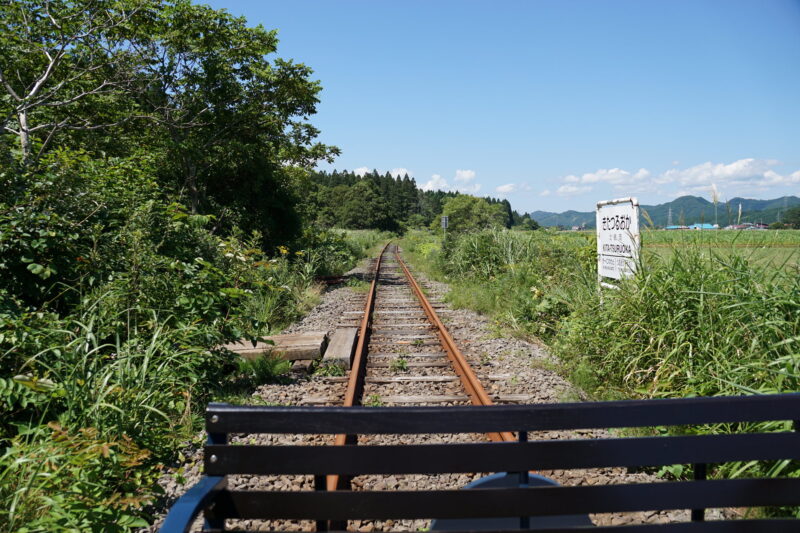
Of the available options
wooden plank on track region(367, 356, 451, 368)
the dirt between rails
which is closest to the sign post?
the dirt between rails

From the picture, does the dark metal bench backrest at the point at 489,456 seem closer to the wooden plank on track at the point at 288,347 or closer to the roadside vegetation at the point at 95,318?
the roadside vegetation at the point at 95,318

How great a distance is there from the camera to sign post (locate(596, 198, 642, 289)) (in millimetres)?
5730

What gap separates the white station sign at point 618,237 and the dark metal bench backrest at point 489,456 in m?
4.07

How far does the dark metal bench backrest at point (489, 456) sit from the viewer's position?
1537 millimetres

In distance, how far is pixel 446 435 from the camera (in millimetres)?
4496

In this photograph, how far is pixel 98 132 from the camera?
1143cm

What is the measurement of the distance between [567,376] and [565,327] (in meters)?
0.98

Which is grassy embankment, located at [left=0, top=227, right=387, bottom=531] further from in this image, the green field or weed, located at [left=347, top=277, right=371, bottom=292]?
weed, located at [left=347, top=277, right=371, bottom=292]

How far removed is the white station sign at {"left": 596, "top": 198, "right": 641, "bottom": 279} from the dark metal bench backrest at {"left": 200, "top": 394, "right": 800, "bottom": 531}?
407 centimetres

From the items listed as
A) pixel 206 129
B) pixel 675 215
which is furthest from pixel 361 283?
pixel 675 215

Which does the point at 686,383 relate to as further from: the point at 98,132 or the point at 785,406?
the point at 98,132

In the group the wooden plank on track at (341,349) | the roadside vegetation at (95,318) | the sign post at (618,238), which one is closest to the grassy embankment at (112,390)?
the roadside vegetation at (95,318)

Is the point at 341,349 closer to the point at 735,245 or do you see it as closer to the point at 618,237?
the point at 618,237

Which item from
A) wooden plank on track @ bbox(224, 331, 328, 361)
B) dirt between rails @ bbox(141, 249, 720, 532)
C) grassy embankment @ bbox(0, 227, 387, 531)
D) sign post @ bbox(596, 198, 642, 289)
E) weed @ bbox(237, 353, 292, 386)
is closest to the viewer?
grassy embankment @ bbox(0, 227, 387, 531)
